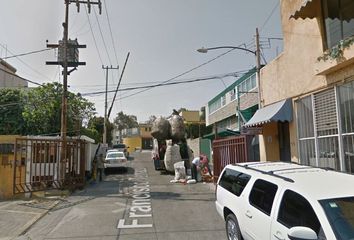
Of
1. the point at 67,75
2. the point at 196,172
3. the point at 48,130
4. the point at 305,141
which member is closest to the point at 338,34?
the point at 305,141

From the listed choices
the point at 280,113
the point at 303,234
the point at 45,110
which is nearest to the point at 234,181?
the point at 303,234

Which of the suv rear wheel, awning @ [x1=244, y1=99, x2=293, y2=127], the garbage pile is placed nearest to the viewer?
the suv rear wheel

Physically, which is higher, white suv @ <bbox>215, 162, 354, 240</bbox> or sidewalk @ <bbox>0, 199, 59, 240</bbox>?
white suv @ <bbox>215, 162, 354, 240</bbox>

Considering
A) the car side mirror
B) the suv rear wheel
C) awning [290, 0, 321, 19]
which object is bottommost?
the suv rear wheel

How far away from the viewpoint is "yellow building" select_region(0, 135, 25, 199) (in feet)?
46.5

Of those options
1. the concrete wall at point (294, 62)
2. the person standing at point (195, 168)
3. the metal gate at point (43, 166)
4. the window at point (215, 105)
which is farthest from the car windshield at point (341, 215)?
the window at point (215, 105)

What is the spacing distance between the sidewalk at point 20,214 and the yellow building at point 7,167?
1.08 m

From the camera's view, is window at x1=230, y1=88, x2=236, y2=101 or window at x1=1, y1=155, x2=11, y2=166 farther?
window at x1=230, y1=88, x2=236, y2=101

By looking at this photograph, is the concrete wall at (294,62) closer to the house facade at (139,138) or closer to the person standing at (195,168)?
Result: the person standing at (195,168)

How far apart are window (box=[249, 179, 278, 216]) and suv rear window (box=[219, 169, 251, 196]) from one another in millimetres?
449

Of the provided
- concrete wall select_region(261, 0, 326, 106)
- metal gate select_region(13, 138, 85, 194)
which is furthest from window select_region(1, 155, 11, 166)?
concrete wall select_region(261, 0, 326, 106)

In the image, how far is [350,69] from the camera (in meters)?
8.72

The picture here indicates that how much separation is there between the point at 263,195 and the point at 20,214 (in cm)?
840

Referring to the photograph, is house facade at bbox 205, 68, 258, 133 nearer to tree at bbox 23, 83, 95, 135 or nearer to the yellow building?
the yellow building
